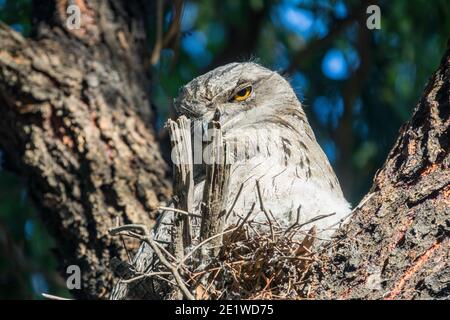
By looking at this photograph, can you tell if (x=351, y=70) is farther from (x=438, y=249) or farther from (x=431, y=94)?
(x=438, y=249)

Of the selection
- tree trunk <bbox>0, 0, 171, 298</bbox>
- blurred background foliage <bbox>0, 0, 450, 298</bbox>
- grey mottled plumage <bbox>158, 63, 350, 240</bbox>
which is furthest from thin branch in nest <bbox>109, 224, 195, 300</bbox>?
blurred background foliage <bbox>0, 0, 450, 298</bbox>

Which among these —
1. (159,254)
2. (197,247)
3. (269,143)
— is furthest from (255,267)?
(269,143)

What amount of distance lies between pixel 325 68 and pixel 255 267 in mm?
3606

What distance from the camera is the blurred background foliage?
5.61m

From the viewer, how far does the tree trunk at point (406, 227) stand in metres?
2.67

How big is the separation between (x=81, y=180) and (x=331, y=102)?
2.68 metres

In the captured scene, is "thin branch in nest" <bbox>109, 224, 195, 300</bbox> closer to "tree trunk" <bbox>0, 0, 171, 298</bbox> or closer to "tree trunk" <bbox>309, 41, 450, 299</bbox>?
"tree trunk" <bbox>309, 41, 450, 299</bbox>

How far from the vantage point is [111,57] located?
475 cm

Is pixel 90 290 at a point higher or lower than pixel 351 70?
lower

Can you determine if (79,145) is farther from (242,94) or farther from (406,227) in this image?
(406,227)

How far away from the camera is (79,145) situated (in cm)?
430

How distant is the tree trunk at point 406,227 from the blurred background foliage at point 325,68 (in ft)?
8.00

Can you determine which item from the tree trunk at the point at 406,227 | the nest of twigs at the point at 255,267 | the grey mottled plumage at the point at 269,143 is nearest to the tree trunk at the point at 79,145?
the grey mottled plumage at the point at 269,143
